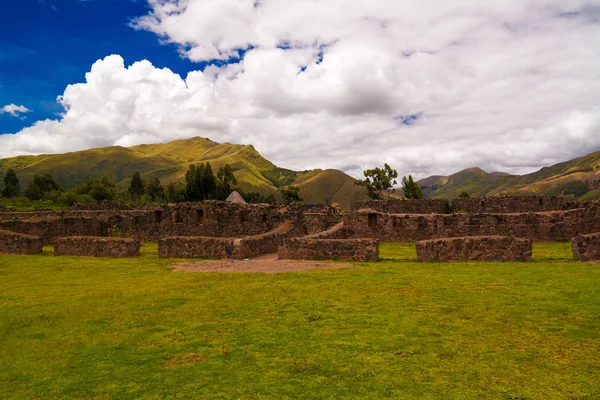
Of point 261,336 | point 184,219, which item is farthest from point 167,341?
point 184,219

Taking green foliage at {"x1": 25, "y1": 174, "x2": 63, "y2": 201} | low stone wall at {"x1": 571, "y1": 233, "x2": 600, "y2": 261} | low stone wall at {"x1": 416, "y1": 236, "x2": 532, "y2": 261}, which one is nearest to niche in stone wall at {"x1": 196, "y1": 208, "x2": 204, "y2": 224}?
low stone wall at {"x1": 416, "y1": 236, "x2": 532, "y2": 261}

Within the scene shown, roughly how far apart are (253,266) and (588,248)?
1248 cm

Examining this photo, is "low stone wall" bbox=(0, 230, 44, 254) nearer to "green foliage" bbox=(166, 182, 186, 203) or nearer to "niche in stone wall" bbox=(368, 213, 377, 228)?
"niche in stone wall" bbox=(368, 213, 377, 228)

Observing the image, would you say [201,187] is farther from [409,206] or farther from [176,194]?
[409,206]

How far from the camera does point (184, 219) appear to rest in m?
29.8

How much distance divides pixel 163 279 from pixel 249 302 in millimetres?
5325

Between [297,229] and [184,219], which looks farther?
[184,219]

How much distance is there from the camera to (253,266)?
55.6ft

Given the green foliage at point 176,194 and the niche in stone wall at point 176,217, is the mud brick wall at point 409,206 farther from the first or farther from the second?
the green foliage at point 176,194

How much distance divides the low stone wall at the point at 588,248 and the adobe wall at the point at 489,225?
7.71 metres

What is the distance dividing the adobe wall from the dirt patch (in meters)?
8.09

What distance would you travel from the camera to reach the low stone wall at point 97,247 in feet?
69.6

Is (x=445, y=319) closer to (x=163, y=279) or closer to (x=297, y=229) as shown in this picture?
(x=163, y=279)

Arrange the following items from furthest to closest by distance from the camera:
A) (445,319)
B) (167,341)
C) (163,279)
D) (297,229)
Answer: (297,229) < (163,279) < (445,319) < (167,341)
